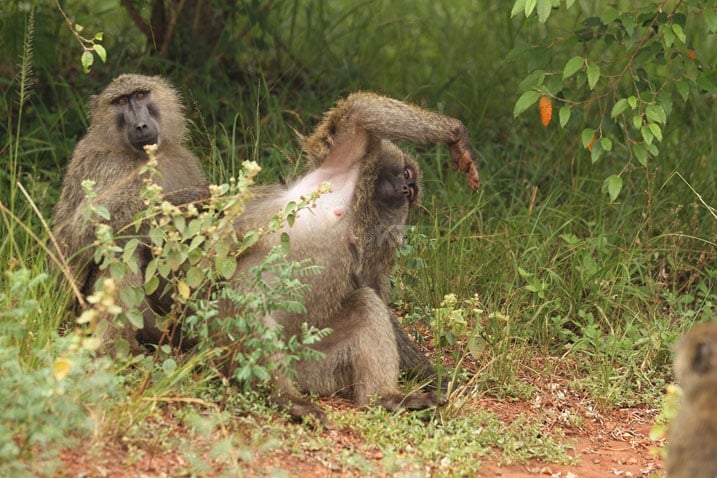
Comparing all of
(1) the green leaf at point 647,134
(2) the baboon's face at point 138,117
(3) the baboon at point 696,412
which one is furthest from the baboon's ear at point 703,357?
(2) the baboon's face at point 138,117

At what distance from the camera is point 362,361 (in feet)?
13.2

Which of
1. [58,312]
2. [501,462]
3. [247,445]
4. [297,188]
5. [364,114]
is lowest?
[501,462]

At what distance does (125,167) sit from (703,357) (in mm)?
2456

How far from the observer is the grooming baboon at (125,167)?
4.16m

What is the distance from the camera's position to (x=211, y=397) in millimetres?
3729

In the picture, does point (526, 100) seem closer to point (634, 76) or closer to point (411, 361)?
point (634, 76)

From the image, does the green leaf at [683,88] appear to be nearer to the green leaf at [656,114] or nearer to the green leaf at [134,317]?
the green leaf at [656,114]

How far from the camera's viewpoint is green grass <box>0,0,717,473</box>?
3598 mm

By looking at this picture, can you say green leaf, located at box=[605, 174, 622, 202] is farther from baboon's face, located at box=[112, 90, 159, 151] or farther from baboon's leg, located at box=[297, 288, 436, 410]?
baboon's face, located at box=[112, 90, 159, 151]

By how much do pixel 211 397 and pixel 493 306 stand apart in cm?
161

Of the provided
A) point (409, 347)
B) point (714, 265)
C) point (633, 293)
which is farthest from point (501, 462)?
point (714, 265)

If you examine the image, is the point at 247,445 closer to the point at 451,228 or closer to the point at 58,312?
the point at 58,312

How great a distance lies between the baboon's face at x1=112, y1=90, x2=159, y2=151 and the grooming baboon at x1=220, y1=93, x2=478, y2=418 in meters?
0.53

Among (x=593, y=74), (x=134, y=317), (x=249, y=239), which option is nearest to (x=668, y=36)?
(x=593, y=74)
